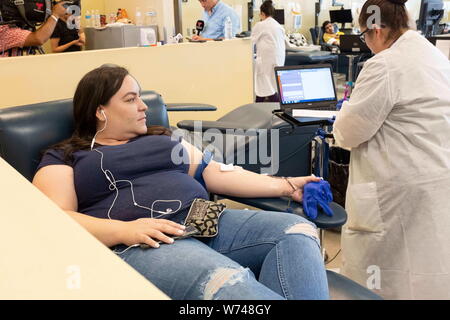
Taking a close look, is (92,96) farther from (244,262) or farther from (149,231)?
(244,262)

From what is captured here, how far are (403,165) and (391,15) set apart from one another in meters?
0.53

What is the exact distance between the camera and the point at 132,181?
57.7 inches

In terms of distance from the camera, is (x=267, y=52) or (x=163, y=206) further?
(x=267, y=52)

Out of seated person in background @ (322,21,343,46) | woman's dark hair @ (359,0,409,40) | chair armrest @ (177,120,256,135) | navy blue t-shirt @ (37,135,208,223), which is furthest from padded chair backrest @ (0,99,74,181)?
seated person in background @ (322,21,343,46)

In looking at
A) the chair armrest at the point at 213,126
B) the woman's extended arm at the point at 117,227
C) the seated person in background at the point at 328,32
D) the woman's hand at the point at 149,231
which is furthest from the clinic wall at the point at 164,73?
the seated person in background at the point at 328,32

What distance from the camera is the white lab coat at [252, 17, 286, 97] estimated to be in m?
4.59

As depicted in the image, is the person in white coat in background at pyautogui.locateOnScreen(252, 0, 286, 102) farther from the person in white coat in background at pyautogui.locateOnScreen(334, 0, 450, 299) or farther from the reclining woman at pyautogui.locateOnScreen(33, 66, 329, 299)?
the reclining woman at pyautogui.locateOnScreen(33, 66, 329, 299)

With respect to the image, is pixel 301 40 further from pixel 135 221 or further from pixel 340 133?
pixel 135 221

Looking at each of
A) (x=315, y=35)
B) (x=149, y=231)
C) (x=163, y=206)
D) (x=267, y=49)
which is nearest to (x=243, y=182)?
(x=163, y=206)

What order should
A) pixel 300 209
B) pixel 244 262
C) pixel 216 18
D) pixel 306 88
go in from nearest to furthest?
pixel 244 262 < pixel 300 209 < pixel 306 88 < pixel 216 18

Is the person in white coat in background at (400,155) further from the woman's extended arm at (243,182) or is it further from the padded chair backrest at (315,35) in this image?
the padded chair backrest at (315,35)

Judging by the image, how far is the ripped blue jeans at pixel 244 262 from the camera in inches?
41.9

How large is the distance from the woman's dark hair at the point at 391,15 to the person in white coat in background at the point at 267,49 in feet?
9.75
